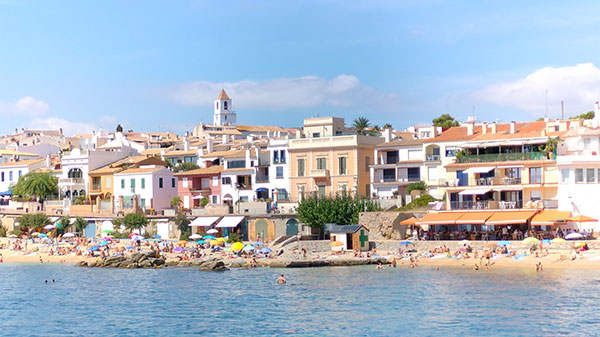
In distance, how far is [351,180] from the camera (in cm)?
7406

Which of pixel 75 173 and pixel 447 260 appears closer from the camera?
pixel 447 260

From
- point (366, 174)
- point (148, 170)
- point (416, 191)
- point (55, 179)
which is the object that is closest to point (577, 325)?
point (416, 191)

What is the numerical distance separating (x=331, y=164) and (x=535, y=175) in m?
19.7

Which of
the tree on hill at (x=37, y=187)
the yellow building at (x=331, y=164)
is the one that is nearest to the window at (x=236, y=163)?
the yellow building at (x=331, y=164)

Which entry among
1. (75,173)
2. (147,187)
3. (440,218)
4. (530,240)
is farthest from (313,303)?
(75,173)

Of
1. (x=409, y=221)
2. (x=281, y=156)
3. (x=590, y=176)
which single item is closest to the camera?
(x=590, y=176)

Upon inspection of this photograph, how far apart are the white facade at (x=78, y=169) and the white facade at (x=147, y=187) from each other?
598cm

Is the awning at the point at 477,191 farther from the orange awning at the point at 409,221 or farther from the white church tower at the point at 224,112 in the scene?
the white church tower at the point at 224,112

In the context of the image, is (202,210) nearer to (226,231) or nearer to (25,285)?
(226,231)

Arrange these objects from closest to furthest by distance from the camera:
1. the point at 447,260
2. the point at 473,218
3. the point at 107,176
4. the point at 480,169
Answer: the point at 447,260 → the point at 473,218 → the point at 480,169 → the point at 107,176

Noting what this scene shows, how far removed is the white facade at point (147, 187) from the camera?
84.7 meters

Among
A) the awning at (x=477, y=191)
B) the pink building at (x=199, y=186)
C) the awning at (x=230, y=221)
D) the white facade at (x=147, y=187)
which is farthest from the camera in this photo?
the white facade at (x=147, y=187)

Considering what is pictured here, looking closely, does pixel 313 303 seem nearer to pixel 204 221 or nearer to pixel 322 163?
pixel 204 221

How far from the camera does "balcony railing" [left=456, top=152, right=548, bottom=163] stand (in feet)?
202
